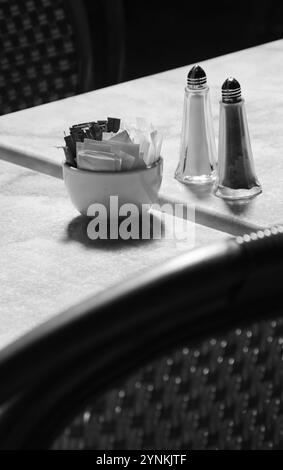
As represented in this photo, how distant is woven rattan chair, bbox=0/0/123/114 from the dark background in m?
1.17

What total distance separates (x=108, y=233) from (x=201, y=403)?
2.19 ft

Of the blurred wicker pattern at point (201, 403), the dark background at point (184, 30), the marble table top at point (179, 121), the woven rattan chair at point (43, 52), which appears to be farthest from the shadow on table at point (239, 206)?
the dark background at point (184, 30)

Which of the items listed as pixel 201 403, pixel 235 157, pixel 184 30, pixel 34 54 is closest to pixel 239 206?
pixel 235 157

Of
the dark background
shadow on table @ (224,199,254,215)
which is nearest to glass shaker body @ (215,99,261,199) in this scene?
shadow on table @ (224,199,254,215)

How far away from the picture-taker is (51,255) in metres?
1.08

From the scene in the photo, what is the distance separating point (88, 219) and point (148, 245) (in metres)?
0.12

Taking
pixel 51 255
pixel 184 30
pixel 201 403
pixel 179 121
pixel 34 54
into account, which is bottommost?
pixel 201 403

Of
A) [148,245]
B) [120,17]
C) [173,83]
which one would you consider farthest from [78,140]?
[120,17]

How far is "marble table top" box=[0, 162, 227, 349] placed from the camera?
0.94 metres

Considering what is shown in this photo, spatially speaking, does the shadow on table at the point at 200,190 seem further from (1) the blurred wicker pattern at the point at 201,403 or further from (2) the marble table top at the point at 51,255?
(1) the blurred wicker pattern at the point at 201,403

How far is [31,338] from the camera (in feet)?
1.33

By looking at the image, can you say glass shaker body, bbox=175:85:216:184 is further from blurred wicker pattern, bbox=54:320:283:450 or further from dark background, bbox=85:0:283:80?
dark background, bbox=85:0:283:80

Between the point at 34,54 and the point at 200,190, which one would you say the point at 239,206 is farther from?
the point at 34,54

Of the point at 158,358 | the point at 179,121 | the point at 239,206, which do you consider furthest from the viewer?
the point at 179,121
